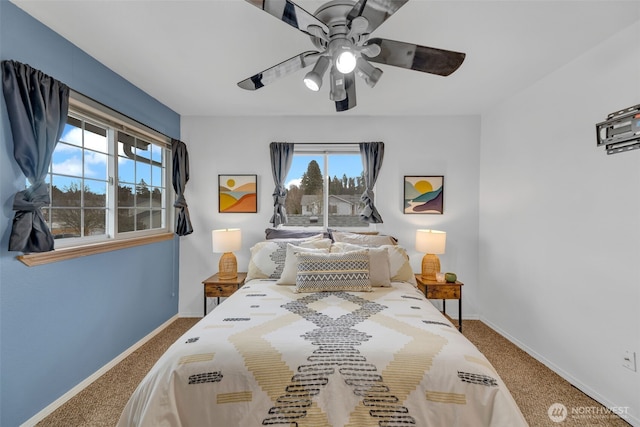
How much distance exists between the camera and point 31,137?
1.71 meters

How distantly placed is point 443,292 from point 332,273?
1.33 meters

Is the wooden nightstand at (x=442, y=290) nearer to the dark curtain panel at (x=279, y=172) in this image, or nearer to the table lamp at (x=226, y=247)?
the dark curtain panel at (x=279, y=172)

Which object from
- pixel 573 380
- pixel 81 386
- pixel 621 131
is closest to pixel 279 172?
pixel 81 386

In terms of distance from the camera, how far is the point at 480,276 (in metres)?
3.49

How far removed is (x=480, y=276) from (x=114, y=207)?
404cm

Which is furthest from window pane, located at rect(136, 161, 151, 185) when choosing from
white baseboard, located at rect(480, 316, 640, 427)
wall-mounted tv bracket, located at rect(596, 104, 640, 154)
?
white baseboard, located at rect(480, 316, 640, 427)

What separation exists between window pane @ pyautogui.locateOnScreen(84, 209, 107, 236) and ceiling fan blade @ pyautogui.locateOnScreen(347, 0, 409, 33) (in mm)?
2493

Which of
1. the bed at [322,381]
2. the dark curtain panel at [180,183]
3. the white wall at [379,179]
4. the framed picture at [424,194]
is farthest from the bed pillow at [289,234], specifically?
the bed at [322,381]

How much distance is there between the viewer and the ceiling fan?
3.95ft

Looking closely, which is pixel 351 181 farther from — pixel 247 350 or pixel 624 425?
pixel 624 425

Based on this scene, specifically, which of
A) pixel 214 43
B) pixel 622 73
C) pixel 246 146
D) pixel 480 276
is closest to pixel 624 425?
pixel 480 276

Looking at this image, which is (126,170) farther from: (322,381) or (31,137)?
(322,381)

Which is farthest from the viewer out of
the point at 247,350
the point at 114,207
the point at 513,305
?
the point at 513,305

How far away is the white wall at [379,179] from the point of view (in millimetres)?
3537
